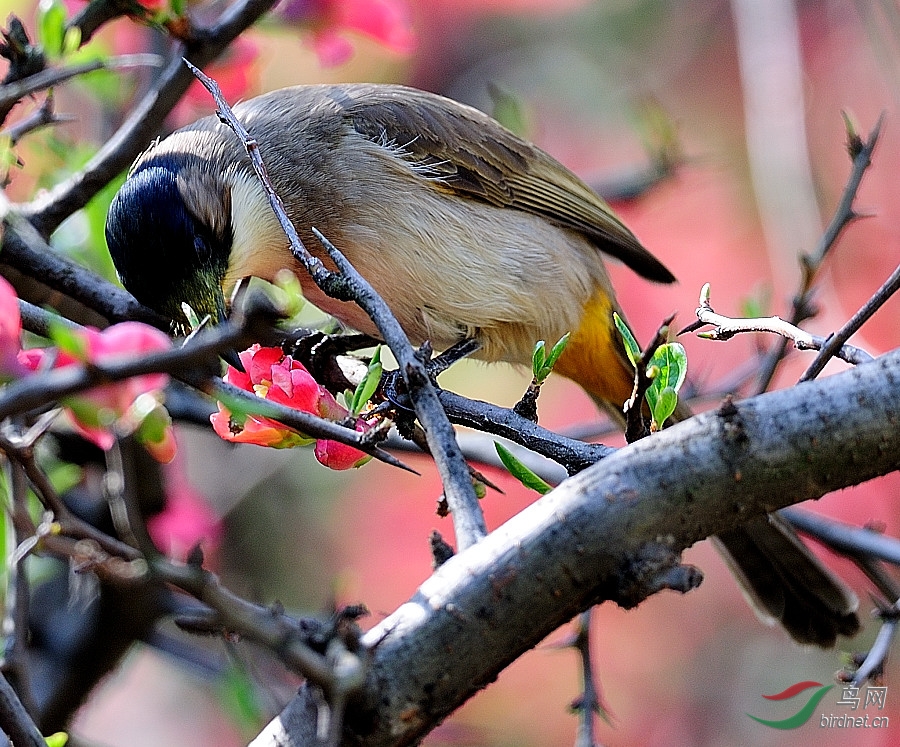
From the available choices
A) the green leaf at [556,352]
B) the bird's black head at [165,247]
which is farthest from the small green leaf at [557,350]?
the bird's black head at [165,247]

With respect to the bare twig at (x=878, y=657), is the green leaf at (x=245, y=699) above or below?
below

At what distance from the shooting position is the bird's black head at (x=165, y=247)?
2.42 metres

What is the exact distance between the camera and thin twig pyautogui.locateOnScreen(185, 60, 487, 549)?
133cm

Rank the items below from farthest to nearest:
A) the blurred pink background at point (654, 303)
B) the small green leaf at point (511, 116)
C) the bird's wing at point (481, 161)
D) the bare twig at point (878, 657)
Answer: the blurred pink background at point (654, 303)
the small green leaf at point (511, 116)
the bird's wing at point (481, 161)
the bare twig at point (878, 657)

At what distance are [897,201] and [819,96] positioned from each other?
3.15 ft

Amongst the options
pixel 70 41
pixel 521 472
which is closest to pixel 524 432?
pixel 521 472

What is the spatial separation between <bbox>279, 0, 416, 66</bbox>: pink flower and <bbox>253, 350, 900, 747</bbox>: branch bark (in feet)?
7.29

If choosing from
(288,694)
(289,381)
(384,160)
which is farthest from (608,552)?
(288,694)

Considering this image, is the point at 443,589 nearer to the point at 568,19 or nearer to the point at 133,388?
the point at 133,388

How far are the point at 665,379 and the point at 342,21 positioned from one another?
6.17ft

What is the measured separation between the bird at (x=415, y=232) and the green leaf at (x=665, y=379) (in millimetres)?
1117

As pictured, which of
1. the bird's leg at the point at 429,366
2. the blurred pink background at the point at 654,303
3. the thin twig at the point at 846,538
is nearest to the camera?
the bird's leg at the point at 429,366

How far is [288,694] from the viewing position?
3.54 m

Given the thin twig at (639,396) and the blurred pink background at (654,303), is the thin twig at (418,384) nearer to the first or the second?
the thin twig at (639,396)
